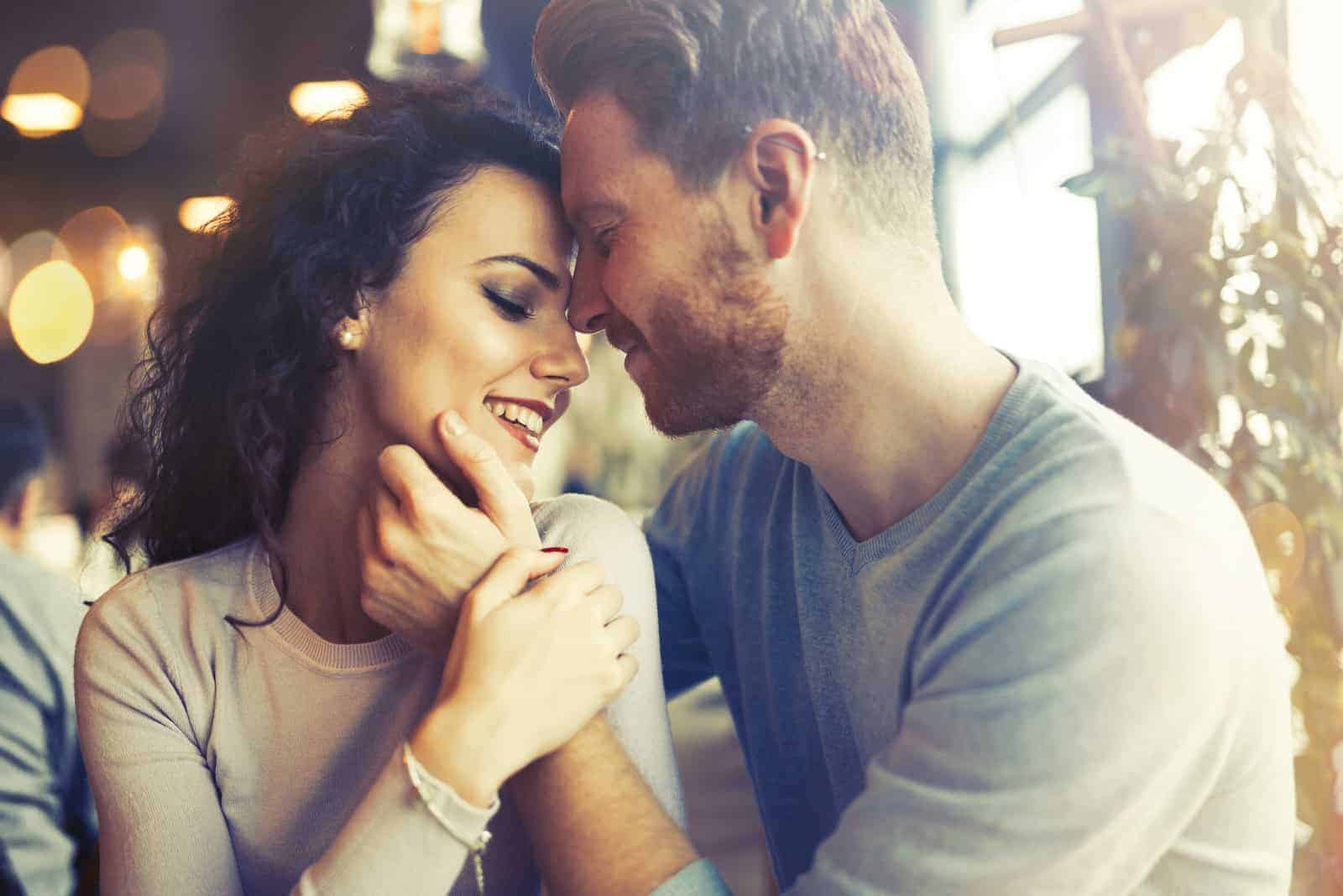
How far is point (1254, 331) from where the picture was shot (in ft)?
5.98

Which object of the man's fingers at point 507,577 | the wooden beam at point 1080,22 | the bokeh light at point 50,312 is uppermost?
the wooden beam at point 1080,22

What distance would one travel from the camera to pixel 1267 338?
1813 millimetres

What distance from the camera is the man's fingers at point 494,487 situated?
1303 millimetres

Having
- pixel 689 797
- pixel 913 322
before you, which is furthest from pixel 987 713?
pixel 689 797

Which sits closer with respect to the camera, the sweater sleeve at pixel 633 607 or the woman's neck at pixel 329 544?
the sweater sleeve at pixel 633 607

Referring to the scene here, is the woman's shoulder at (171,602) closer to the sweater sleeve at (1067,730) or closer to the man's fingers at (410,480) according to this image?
the man's fingers at (410,480)

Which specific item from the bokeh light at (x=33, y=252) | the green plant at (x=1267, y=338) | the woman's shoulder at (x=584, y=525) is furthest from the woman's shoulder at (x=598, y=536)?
the bokeh light at (x=33, y=252)

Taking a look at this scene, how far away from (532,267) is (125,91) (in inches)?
246

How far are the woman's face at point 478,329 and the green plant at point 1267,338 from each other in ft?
3.24

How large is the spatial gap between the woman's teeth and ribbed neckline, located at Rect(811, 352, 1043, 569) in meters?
0.48

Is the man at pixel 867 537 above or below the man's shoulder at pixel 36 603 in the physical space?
above

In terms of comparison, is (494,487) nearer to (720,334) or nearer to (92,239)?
(720,334)

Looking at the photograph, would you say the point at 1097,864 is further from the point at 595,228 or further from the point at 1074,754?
the point at 595,228

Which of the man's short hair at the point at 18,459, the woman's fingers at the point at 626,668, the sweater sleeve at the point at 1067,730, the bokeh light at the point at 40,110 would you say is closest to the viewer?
the sweater sleeve at the point at 1067,730
